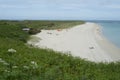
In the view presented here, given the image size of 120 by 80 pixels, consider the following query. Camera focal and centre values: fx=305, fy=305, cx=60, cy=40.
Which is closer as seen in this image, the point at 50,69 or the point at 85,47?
the point at 50,69

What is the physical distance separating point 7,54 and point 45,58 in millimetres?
1839

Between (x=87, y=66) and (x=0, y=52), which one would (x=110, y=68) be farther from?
(x=0, y=52)

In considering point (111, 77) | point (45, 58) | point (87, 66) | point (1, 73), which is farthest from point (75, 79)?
point (45, 58)

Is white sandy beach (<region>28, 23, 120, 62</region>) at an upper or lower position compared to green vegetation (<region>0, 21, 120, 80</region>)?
lower

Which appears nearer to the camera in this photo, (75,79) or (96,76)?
(75,79)

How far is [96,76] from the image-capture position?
11.4 metres

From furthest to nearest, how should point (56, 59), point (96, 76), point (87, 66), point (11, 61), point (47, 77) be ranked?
point (56, 59)
point (87, 66)
point (11, 61)
point (96, 76)
point (47, 77)

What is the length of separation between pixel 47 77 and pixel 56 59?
4.78 metres

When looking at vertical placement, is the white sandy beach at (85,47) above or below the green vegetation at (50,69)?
below

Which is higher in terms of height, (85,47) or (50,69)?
(50,69)

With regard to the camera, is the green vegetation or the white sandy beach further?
the white sandy beach

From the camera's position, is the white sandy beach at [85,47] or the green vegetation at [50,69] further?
the white sandy beach at [85,47]

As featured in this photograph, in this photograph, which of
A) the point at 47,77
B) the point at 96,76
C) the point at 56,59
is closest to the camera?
the point at 47,77

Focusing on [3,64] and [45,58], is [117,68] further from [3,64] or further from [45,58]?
[3,64]
